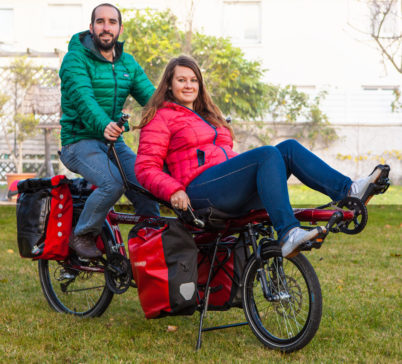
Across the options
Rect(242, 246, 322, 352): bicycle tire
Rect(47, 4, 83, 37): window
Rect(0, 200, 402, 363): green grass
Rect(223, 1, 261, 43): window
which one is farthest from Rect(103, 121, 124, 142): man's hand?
Rect(47, 4, 83, 37): window

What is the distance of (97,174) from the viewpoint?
12.3 feet

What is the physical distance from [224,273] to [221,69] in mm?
9071

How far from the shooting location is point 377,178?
3084 mm

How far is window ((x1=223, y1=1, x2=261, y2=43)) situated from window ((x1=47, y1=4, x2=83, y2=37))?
399 centimetres

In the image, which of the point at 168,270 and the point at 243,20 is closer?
the point at 168,270

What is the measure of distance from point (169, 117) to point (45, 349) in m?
1.40

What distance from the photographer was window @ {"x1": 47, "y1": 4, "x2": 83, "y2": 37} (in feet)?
57.1

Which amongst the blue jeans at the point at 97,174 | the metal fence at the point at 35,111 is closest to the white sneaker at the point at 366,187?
the blue jeans at the point at 97,174

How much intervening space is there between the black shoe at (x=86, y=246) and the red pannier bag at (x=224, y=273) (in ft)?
2.33

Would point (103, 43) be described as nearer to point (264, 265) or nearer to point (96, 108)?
point (96, 108)

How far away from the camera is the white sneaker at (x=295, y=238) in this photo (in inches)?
112

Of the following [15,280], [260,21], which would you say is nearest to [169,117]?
[15,280]

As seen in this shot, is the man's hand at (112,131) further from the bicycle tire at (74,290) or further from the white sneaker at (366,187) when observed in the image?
the white sneaker at (366,187)

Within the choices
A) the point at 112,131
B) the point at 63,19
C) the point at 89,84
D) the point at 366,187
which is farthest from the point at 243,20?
the point at 366,187
